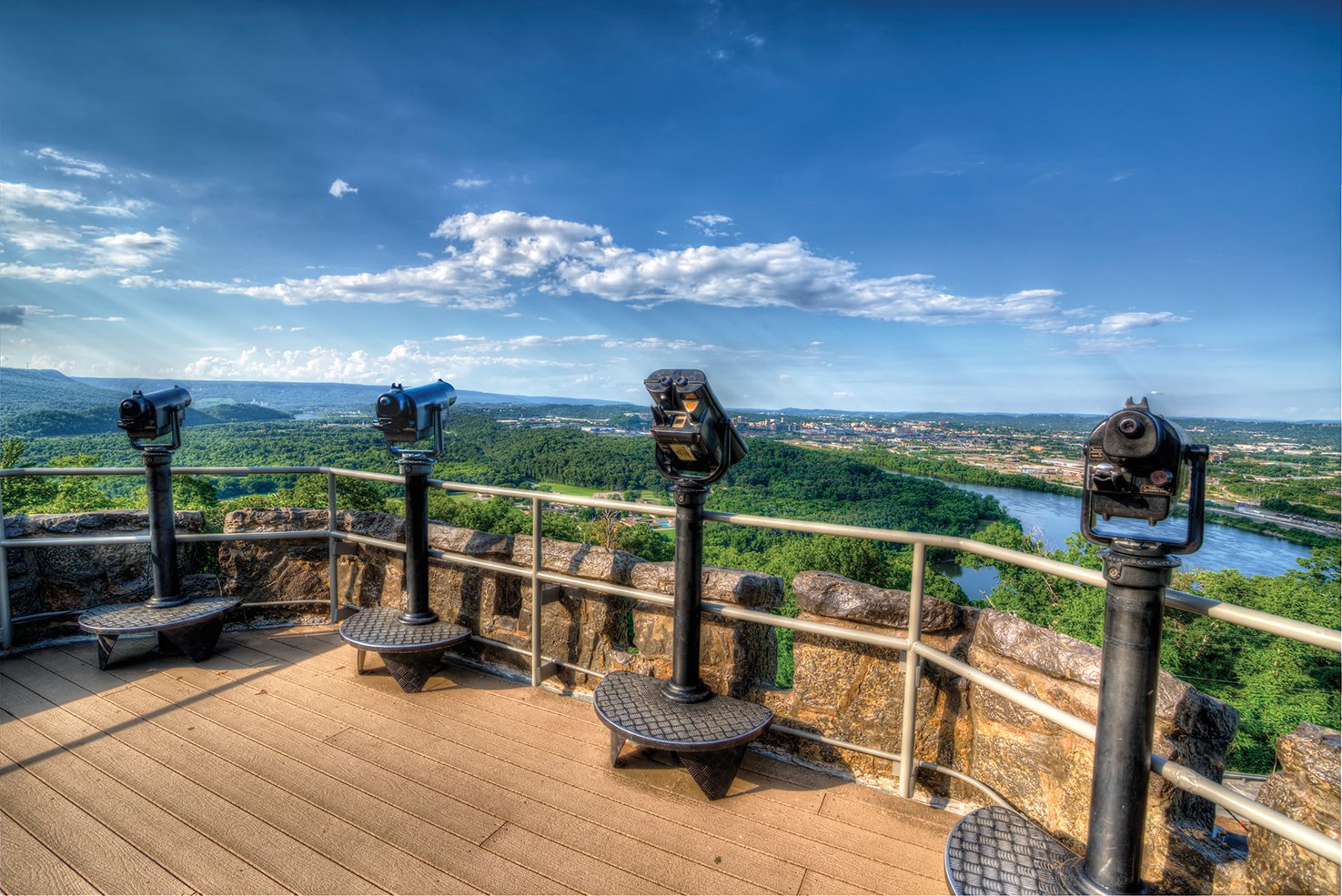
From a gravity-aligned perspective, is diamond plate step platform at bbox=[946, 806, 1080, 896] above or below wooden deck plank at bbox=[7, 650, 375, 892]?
above

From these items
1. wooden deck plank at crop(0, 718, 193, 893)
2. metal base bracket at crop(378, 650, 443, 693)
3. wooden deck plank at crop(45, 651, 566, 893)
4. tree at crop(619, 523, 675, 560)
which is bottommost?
→ tree at crop(619, 523, 675, 560)

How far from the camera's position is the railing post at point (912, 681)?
215 cm

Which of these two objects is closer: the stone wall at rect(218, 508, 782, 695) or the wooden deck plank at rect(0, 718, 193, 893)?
the wooden deck plank at rect(0, 718, 193, 893)

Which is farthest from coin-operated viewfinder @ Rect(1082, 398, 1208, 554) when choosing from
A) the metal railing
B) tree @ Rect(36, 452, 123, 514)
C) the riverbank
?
tree @ Rect(36, 452, 123, 514)

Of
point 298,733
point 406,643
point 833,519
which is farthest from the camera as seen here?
point 833,519

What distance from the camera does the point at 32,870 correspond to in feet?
6.42

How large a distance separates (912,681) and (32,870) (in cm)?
299

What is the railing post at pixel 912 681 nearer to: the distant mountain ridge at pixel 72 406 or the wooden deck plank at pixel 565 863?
the wooden deck plank at pixel 565 863

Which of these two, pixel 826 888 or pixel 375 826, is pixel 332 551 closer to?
pixel 375 826

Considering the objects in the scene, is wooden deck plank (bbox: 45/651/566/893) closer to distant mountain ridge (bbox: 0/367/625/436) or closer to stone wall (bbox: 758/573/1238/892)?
stone wall (bbox: 758/573/1238/892)

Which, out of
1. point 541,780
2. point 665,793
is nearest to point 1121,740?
point 665,793

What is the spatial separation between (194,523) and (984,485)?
159 feet

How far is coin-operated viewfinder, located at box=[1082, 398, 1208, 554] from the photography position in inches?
54.6

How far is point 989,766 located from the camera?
2223 mm
